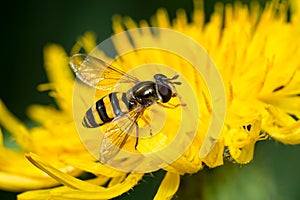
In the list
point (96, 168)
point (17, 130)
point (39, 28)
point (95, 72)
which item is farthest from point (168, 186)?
point (39, 28)

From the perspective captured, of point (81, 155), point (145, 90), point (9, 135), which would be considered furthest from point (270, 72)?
point (9, 135)

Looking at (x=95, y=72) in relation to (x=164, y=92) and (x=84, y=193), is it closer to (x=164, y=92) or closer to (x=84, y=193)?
(x=164, y=92)

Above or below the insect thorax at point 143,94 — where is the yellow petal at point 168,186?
below

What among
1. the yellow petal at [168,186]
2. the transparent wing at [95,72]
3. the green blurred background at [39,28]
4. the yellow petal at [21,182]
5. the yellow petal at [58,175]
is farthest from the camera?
the green blurred background at [39,28]

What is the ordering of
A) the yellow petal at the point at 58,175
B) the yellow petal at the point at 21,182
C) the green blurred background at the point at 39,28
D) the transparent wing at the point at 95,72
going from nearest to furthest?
the yellow petal at the point at 58,175 → the transparent wing at the point at 95,72 → the yellow petal at the point at 21,182 → the green blurred background at the point at 39,28

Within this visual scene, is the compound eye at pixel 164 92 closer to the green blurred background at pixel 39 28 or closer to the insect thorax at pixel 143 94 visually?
the insect thorax at pixel 143 94

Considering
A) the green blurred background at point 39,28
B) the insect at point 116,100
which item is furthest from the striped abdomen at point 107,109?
the green blurred background at point 39,28

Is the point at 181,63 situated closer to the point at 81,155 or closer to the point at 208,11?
the point at 81,155
